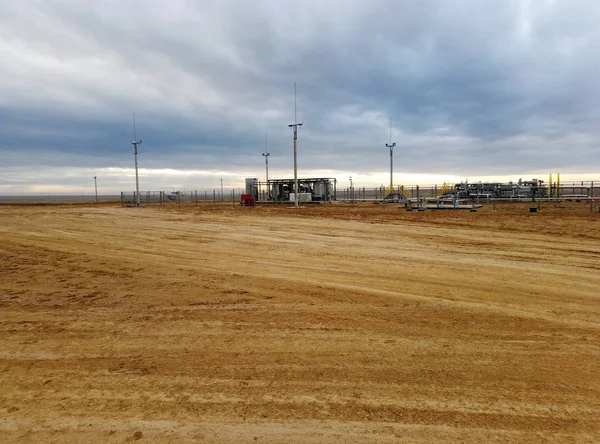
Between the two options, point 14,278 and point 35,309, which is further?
point 14,278

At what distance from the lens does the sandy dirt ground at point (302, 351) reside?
3289 mm

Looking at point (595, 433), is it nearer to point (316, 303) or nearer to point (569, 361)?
point (569, 361)

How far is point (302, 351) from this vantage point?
15.2 feet

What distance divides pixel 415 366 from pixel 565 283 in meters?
5.10

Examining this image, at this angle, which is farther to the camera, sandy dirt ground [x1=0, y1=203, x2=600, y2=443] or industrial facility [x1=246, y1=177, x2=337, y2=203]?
industrial facility [x1=246, y1=177, x2=337, y2=203]

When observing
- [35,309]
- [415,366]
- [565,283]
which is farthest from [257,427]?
[565,283]

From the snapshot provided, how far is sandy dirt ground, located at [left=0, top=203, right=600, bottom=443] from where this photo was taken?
3.29 m

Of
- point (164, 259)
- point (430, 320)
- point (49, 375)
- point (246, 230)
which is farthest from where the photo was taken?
point (246, 230)

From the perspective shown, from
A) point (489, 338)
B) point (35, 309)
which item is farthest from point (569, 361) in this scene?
point (35, 309)

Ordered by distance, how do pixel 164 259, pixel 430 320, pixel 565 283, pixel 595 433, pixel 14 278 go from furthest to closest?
pixel 164 259 → pixel 14 278 → pixel 565 283 → pixel 430 320 → pixel 595 433

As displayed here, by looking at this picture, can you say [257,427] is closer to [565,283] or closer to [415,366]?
[415,366]

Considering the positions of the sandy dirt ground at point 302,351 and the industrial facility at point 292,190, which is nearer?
the sandy dirt ground at point 302,351

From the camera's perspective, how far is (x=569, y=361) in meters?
4.32

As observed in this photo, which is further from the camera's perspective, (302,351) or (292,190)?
(292,190)
